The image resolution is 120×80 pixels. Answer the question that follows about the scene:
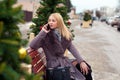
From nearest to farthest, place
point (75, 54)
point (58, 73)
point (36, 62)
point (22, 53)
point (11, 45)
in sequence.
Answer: point (11, 45) < point (22, 53) < point (58, 73) < point (36, 62) < point (75, 54)

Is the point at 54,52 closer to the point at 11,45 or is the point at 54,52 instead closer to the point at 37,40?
the point at 37,40

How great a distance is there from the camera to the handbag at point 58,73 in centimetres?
530

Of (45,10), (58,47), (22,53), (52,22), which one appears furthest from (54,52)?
(45,10)

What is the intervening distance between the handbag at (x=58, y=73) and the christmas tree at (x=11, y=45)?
315cm

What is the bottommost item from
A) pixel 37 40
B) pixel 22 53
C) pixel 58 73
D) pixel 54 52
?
pixel 58 73

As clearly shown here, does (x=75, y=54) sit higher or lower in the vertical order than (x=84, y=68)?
higher

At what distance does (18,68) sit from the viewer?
209cm

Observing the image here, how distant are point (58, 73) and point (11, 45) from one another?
3.39m

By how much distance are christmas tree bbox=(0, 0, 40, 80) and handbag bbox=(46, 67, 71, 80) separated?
10.3 feet

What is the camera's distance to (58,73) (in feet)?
17.4

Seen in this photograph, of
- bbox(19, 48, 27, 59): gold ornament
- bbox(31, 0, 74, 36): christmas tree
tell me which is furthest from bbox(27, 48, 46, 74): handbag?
bbox(31, 0, 74, 36): christmas tree

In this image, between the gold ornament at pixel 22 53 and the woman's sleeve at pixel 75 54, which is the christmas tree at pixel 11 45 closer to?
the gold ornament at pixel 22 53

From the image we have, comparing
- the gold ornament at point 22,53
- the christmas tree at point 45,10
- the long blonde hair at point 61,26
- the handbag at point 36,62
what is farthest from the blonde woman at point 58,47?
the christmas tree at point 45,10

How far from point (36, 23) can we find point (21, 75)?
373 inches
